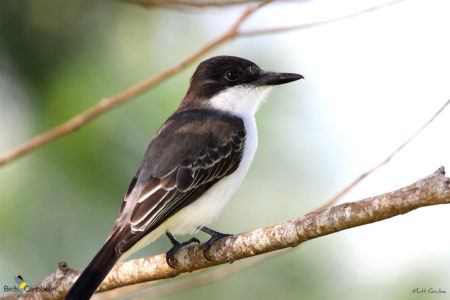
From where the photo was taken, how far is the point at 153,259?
544cm

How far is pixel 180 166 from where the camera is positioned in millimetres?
5883

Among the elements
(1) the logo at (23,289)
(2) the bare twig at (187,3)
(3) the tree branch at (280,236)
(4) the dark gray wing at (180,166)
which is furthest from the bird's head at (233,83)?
(2) the bare twig at (187,3)

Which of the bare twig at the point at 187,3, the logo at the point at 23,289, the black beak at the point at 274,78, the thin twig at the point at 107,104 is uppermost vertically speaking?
the bare twig at the point at 187,3

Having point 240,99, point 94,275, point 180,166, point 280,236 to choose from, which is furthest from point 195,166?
point 280,236

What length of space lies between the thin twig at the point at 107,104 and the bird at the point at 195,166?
1.15 m

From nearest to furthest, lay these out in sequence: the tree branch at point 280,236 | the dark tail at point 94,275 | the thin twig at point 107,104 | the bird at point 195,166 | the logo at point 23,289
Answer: the tree branch at point 280,236, the thin twig at point 107,104, the dark tail at point 94,275, the bird at point 195,166, the logo at point 23,289

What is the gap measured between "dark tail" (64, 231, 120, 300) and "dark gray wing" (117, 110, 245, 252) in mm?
106

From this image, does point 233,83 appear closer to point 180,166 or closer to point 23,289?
point 180,166

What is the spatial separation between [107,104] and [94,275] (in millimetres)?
1297

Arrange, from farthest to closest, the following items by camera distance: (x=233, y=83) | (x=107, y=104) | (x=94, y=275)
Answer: (x=233, y=83) → (x=94, y=275) → (x=107, y=104)

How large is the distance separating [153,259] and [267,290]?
9.38ft

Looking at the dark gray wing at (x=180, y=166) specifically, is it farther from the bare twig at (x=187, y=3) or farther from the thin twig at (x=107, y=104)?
the bare twig at (x=187, y=3)

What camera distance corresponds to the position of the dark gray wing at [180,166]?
5523 millimetres

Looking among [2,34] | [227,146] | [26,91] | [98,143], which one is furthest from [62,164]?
[227,146]
